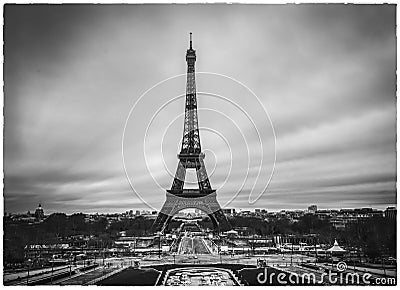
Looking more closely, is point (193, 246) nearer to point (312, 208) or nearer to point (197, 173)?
point (197, 173)

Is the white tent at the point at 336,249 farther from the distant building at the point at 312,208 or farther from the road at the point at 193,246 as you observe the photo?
the road at the point at 193,246

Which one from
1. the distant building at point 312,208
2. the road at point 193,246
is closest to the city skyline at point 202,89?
the distant building at point 312,208

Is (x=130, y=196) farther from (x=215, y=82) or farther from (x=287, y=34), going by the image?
(x=287, y=34)

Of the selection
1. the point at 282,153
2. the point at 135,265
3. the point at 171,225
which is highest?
the point at 282,153

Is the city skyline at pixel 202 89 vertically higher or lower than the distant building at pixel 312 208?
higher

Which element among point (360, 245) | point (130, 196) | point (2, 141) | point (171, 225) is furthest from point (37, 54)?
point (360, 245)
